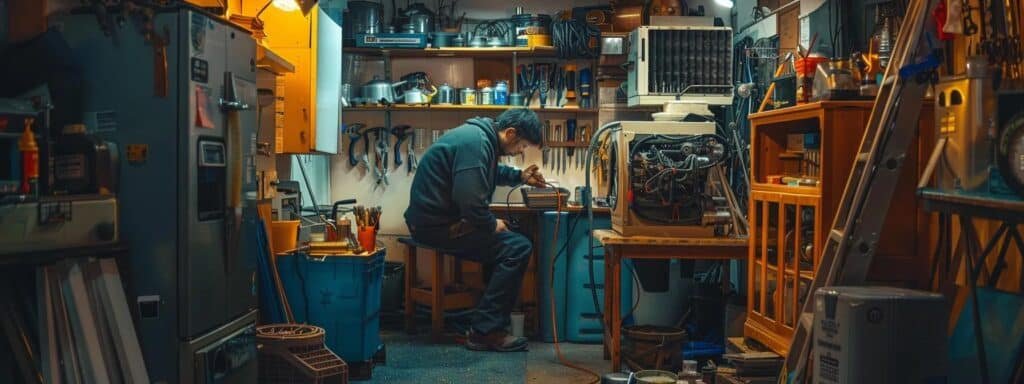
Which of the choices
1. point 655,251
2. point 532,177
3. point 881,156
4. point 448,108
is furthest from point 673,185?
point 448,108

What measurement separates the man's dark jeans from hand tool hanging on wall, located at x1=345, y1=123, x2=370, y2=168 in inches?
58.2

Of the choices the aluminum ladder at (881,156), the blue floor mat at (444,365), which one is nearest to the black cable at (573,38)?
the blue floor mat at (444,365)

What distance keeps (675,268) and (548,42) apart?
1.92 metres

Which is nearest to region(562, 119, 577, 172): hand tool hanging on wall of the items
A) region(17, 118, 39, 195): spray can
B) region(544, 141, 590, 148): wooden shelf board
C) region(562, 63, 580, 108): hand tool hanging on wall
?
region(544, 141, 590, 148): wooden shelf board

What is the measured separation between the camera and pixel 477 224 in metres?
5.02

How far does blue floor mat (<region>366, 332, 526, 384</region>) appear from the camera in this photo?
14.8 feet

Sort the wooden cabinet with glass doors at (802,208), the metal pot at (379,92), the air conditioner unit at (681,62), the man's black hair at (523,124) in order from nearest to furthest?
the wooden cabinet with glass doors at (802,208) → the man's black hair at (523,124) → the air conditioner unit at (681,62) → the metal pot at (379,92)

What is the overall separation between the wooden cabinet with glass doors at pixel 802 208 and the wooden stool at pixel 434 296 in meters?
2.22

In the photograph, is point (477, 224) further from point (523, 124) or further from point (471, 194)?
point (523, 124)

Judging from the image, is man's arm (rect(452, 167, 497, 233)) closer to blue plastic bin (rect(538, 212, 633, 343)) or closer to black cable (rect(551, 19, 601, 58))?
blue plastic bin (rect(538, 212, 633, 343))

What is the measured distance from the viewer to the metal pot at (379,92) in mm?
6078

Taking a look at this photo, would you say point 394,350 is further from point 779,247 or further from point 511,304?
point 779,247

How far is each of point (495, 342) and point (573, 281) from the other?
643 millimetres

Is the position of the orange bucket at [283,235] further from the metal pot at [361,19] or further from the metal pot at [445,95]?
the metal pot at [361,19]
